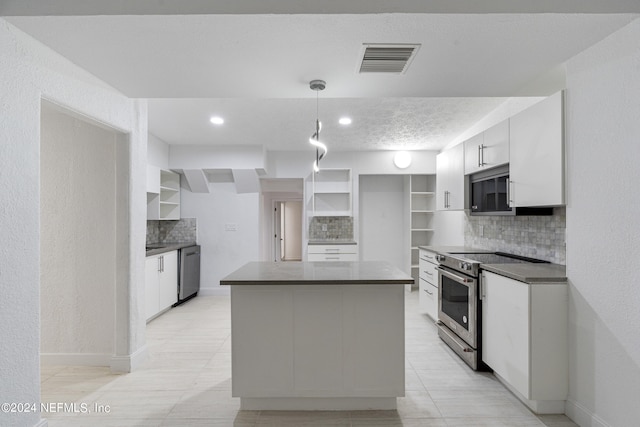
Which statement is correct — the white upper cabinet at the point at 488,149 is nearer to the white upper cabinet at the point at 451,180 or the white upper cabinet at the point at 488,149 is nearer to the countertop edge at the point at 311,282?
the white upper cabinet at the point at 451,180

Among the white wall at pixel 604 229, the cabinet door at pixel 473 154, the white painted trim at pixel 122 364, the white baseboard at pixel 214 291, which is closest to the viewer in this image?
the white wall at pixel 604 229

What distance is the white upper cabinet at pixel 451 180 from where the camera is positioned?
392 centimetres

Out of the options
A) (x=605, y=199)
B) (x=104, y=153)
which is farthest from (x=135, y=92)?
(x=605, y=199)

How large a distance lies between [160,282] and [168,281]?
25 centimetres

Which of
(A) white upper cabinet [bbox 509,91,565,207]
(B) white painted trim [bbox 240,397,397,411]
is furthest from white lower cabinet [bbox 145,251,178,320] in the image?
(A) white upper cabinet [bbox 509,91,565,207]

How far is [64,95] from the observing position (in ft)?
7.23

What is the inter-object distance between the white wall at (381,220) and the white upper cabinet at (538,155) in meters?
→ 3.44

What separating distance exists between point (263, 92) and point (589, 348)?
8.86 feet

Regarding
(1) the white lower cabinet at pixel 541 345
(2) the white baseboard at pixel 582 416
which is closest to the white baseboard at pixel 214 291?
(1) the white lower cabinet at pixel 541 345

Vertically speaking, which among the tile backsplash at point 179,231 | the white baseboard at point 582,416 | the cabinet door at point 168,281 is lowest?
the white baseboard at point 582,416

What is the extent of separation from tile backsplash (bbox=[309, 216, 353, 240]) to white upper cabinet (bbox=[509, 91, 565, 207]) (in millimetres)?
3388

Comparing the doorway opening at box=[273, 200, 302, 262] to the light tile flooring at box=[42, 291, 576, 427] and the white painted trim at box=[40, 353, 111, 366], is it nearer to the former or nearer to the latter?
the light tile flooring at box=[42, 291, 576, 427]

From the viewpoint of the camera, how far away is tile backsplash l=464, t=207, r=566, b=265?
275cm

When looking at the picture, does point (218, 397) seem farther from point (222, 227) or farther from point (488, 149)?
point (222, 227)
